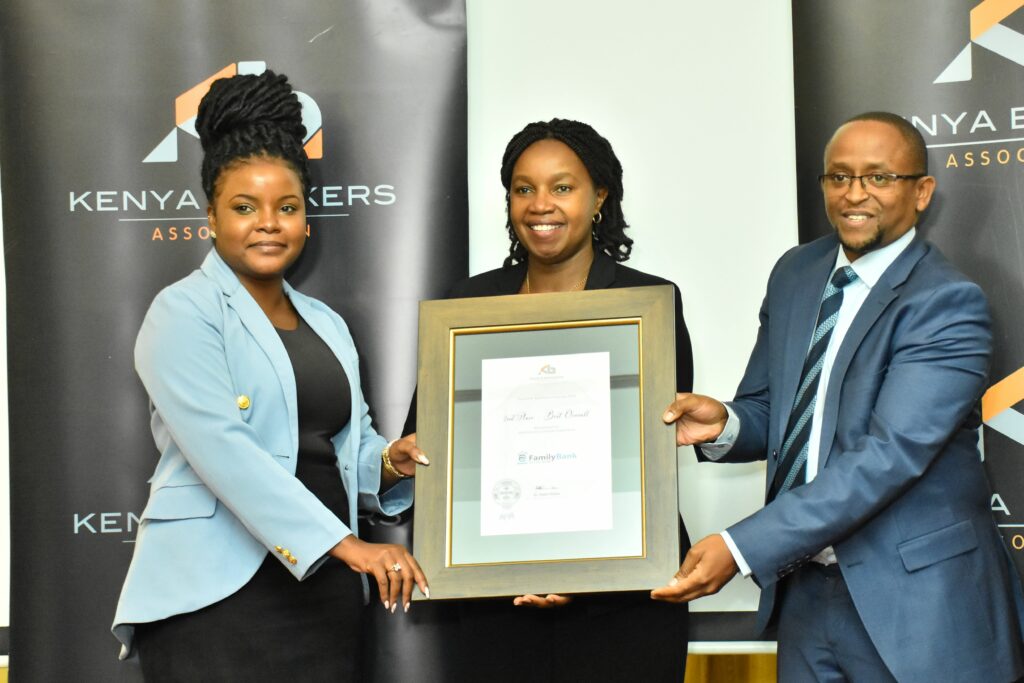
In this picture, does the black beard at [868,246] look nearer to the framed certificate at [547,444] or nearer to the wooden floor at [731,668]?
the framed certificate at [547,444]

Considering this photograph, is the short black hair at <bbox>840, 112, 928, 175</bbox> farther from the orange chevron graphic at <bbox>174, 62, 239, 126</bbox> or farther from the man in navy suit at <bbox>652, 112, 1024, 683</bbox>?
the orange chevron graphic at <bbox>174, 62, 239, 126</bbox>

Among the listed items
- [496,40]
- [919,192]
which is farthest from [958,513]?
[496,40]

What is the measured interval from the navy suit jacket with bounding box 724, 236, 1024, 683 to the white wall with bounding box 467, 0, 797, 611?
3.20 feet

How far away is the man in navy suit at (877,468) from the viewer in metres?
2.31

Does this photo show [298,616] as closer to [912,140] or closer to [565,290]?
[565,290]

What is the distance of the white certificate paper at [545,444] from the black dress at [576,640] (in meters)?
0.27

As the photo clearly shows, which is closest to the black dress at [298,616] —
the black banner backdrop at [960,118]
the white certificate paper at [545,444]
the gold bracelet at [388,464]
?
the gold bracelet at [388,464]

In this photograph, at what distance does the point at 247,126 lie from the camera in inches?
106

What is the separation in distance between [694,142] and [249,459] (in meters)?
1.75

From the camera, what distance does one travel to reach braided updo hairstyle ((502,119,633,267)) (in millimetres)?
2848

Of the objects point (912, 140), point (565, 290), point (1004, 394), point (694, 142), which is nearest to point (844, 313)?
point (912, 140)

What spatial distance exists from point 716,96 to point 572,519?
1.60 metres

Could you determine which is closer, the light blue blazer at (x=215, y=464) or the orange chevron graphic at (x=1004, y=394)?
the light blue blazer at (x=215, y=464)

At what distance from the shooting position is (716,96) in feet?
11.3
